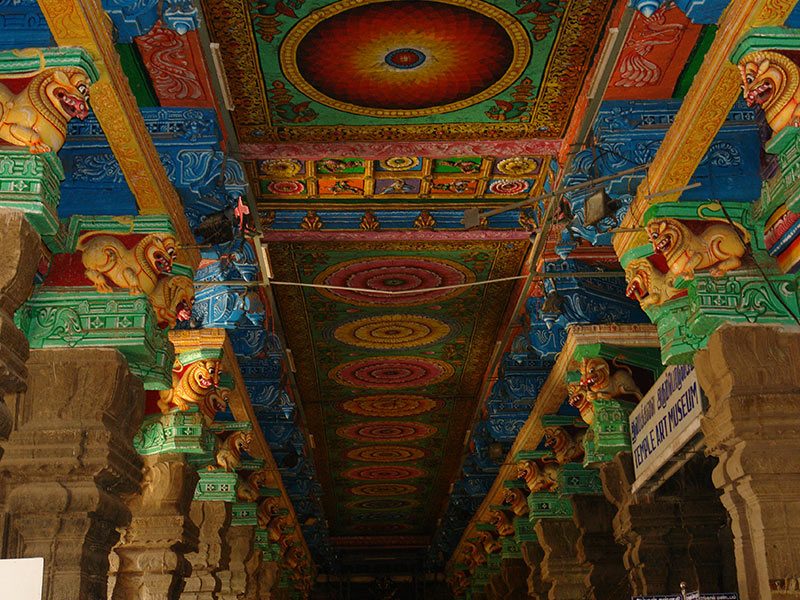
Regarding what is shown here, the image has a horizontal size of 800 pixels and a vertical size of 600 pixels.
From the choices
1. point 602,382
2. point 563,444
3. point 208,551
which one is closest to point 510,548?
point 563,444

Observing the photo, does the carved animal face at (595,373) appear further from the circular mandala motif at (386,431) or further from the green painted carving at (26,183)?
the circular mandala motif at (386,431)

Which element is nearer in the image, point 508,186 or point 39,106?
point 39,106

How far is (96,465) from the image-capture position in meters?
7.02

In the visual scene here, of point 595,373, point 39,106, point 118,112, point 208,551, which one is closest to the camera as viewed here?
point 39,106

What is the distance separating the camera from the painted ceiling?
1132 centimetres

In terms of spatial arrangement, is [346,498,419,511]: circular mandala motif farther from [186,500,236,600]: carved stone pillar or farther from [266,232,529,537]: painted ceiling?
[186,500,236,600]: carved stone pillar

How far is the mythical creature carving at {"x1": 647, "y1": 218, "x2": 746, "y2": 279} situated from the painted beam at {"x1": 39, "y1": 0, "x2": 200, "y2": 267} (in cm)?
358

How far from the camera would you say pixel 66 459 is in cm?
699

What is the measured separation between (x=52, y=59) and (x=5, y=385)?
1.79 meters

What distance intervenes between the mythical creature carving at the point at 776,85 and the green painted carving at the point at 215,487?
9240 millimetres

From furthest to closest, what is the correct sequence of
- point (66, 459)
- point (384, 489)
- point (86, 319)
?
point (384, 489) → point (86, 319) → point (66, 459)

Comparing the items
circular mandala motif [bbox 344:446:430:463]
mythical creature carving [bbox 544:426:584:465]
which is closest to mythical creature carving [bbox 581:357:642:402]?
mythical creature carving [bbox 544:426:584:465]

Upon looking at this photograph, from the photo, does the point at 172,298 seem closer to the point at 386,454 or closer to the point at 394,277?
the point at 394,277

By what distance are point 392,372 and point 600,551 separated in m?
4.60
